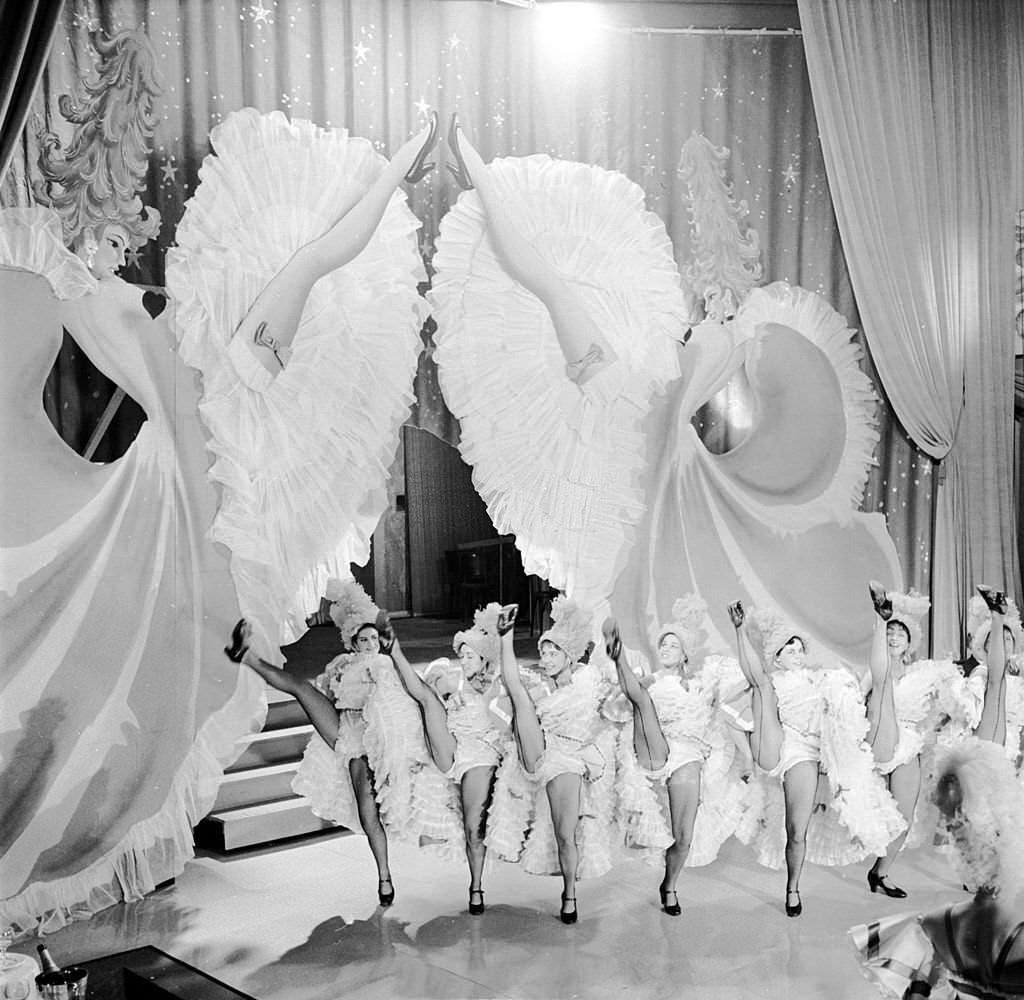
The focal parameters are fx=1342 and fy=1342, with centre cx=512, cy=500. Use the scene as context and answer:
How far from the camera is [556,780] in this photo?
5055 millimetres

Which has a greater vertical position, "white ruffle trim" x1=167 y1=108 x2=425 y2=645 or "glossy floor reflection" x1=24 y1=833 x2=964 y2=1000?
"white ruffle trim" x1=167 y1=108 x2=425 y2=645

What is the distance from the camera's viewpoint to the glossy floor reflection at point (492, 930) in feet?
14.6

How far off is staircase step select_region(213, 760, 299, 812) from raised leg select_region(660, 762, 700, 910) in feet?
5.72

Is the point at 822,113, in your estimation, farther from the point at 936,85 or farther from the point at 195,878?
the point at 195,878

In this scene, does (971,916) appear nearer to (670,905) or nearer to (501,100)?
(670,905)

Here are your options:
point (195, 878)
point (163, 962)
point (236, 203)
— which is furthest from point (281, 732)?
point (236, 203)

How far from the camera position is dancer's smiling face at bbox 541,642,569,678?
5.18m

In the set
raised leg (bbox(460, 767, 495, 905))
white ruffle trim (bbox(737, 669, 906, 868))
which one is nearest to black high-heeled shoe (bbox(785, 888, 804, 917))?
white ruffle trim (bbox(737, 669, 906, 868))

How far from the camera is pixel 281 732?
6.17 meters

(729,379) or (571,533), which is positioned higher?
(729,379)

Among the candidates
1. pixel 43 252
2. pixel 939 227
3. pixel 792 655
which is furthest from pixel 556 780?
pixel 939 227

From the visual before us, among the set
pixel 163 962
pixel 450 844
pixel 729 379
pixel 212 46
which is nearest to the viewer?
pixel 163 962

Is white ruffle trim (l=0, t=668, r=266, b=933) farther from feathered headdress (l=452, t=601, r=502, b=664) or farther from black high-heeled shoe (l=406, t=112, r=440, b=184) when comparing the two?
black high-heeled shoe (l=406, t=112, r=440, b=184)

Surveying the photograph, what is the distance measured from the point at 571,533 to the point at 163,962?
286cm
